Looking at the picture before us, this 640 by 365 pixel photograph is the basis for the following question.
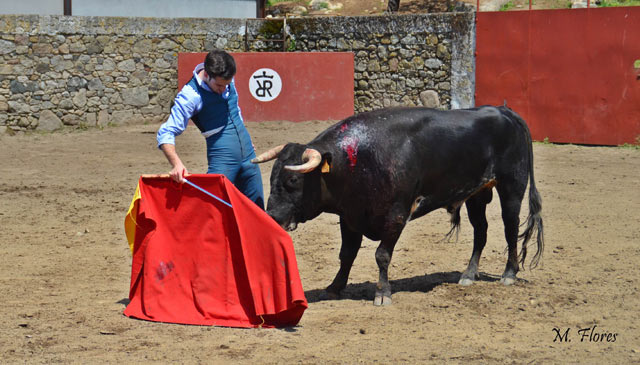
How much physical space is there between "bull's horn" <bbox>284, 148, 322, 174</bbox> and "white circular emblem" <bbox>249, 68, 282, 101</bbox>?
10.4 metres

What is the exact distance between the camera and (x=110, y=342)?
15.8ft

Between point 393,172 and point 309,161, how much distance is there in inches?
24.4

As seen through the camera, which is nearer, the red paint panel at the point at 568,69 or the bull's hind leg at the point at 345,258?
the bull's hind leg at the point at 345,258

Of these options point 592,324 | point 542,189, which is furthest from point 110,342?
point 542,189

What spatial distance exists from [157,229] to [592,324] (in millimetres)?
2737

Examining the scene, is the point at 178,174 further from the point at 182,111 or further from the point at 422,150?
the point at 422,150

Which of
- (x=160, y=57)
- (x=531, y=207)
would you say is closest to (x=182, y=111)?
(x=531, y=207)

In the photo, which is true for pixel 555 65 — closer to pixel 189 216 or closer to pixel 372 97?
pixel 372 97

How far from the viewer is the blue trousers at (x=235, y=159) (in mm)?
5660

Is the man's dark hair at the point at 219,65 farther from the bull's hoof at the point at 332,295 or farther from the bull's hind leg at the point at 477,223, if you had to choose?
the bull's hind leg at the point at 477,223

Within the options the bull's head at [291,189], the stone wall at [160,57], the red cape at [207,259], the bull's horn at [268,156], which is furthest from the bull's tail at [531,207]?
the stone wall at [160,57]
